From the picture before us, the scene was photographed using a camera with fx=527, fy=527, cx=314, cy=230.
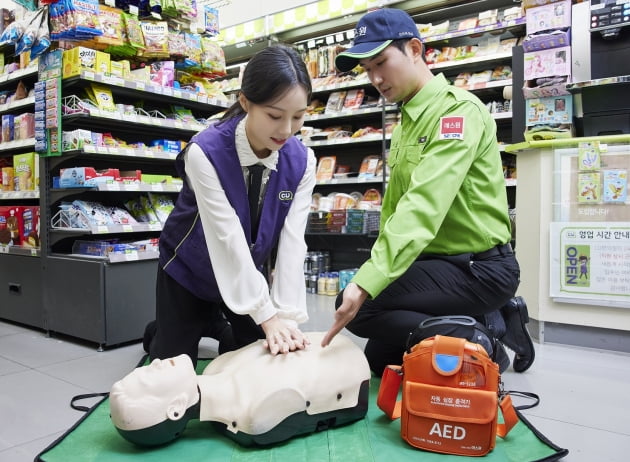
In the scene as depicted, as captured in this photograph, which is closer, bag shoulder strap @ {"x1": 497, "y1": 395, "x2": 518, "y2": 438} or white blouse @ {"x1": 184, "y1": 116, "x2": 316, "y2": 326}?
bag shoulder strap @ {"x1": 497, "y1": 395, "x2": 518, "y2": 438}

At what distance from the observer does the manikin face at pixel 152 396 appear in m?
1.40

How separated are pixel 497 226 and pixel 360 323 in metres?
0.61

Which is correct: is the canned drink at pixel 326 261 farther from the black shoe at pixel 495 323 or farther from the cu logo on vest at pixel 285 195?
the cu logo on vest at pixel 285 195

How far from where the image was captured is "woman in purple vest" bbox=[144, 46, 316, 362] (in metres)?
1.62

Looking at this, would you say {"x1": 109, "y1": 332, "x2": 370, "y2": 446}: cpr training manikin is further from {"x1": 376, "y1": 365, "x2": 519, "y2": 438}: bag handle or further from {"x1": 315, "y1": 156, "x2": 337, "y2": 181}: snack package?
{"x1": 315, "y1": 156, "x2": 337, "y2": 181}: snack package

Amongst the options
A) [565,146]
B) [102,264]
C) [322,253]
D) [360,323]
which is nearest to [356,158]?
[322,253]

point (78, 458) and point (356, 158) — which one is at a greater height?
point (356, 158)

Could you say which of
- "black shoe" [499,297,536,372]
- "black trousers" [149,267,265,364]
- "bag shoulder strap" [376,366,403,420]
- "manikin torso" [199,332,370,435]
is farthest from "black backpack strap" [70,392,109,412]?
"black shoe" [499,297,536,372]

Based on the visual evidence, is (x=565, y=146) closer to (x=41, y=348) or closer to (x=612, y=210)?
(x=612, y=210)

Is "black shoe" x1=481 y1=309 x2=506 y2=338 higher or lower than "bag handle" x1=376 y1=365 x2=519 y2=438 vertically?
higher

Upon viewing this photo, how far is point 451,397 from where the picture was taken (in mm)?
1380

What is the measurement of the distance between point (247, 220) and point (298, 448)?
751 millimetres

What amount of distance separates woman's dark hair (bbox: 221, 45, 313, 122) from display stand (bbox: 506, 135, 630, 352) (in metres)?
1.69

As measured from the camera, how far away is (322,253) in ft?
17.2
